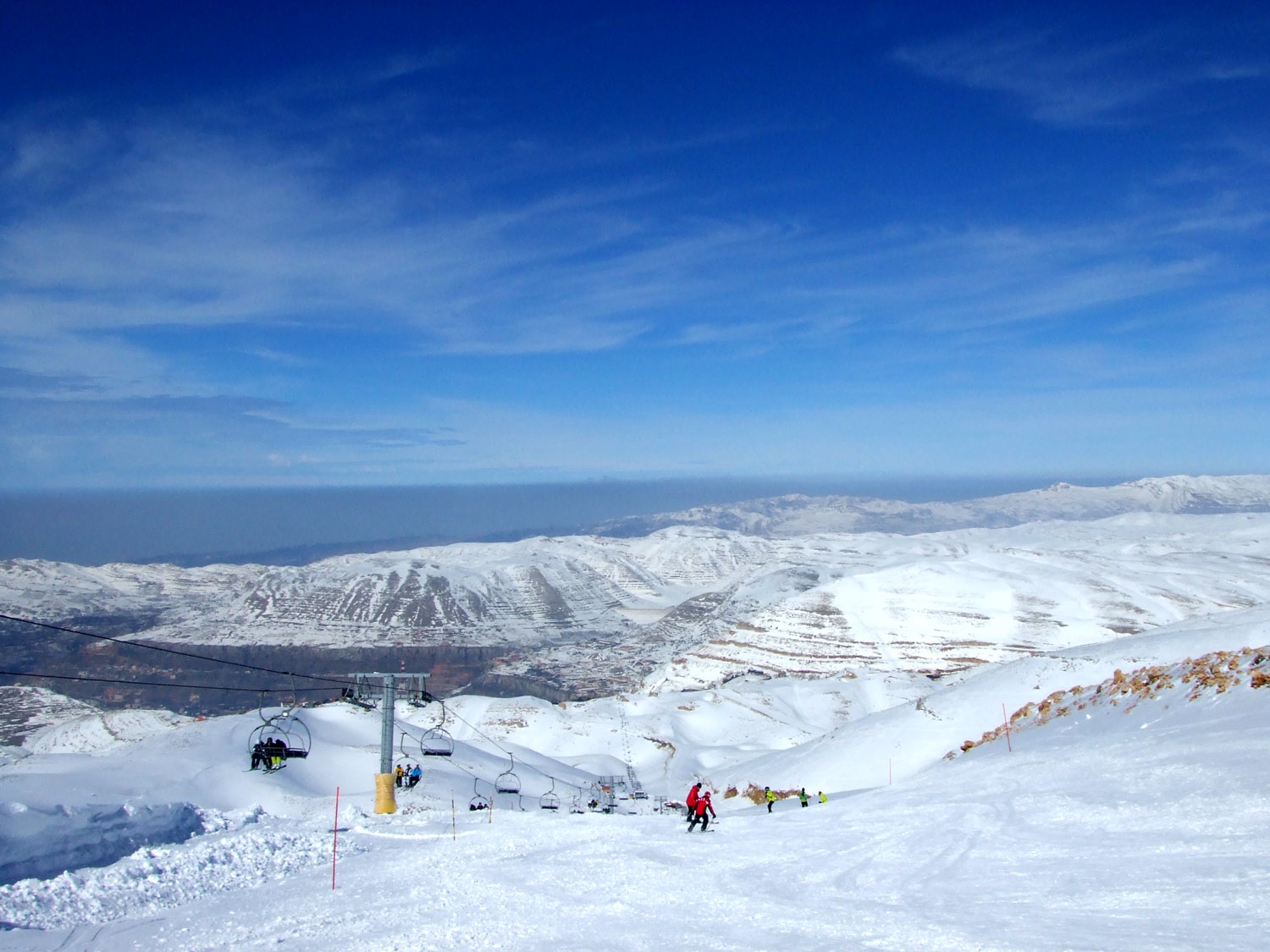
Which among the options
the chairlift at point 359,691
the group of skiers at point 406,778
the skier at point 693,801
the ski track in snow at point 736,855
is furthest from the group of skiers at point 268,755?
the skier at point 693,801

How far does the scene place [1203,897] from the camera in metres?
8.35

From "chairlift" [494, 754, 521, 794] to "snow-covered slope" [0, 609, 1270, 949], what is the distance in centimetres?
756

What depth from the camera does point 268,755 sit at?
2453cm

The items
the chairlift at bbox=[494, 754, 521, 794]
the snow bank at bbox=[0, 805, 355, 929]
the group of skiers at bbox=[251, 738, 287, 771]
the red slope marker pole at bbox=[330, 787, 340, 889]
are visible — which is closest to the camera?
the snow bank at bbox=[0, 805, 355, 929]

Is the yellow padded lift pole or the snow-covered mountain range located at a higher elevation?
the yellow padded lift pole

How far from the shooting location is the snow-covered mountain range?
98.1 meters

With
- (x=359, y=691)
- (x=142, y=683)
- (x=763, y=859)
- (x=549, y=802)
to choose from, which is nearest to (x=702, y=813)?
(x=763, y=859)

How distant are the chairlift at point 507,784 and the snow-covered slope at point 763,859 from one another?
7.56 meters

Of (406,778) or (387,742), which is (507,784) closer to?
(406,778)

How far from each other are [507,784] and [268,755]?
1275cm

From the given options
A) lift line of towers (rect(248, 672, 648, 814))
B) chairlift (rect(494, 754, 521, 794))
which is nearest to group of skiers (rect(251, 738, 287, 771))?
lift line of towers (rect(248, 672, 648, 814))

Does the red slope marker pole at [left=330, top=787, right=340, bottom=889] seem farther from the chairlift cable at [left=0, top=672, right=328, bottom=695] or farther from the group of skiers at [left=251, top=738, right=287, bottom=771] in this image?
the group of skiers at [left=251, top=738, right=287, bottom=771]

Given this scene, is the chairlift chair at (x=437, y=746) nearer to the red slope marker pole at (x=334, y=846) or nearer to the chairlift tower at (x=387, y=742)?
the chairlift tower at (x=387, y=742)

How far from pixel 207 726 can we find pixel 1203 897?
110 feet
